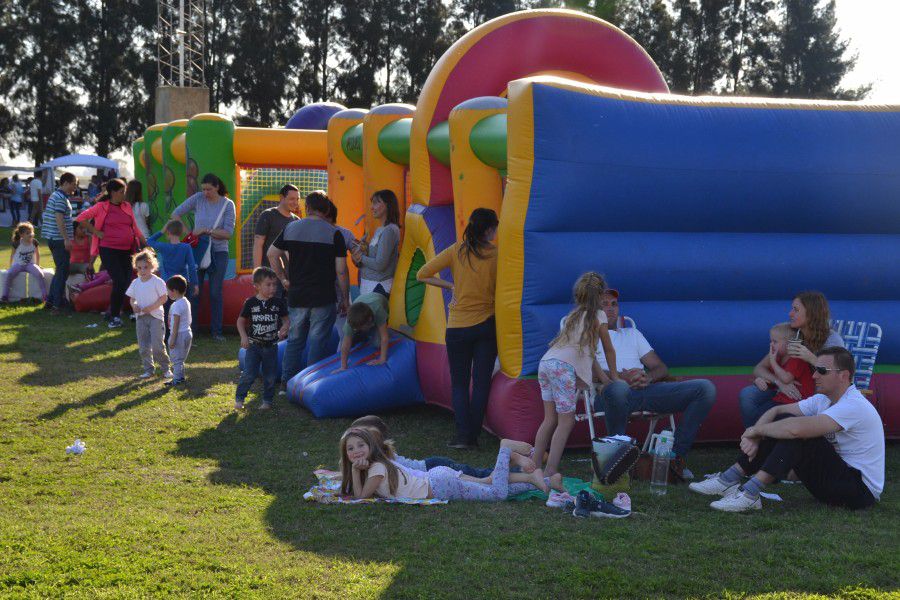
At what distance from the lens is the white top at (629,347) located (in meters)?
6.14

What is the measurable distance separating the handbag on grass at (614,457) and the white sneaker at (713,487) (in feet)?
1.26

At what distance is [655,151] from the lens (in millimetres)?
6363

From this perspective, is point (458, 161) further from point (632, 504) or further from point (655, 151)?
point (632, 504)

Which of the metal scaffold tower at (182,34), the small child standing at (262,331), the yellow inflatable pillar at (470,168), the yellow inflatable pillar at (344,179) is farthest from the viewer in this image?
the metal scaffold tower at (182,34)

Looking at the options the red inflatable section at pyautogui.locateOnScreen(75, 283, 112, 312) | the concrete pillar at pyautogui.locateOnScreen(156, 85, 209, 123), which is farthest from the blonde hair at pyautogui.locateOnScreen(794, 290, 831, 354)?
the concrete pillar at pyautogui.locateOnScreen(156, 85, 209, 123)

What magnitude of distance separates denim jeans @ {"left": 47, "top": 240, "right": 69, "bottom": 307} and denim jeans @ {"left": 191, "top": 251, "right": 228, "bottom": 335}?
8.75ft

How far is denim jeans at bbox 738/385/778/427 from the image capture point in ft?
19.4

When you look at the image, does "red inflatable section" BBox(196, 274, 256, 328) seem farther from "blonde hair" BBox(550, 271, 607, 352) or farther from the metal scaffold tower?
the metal scaffold tower

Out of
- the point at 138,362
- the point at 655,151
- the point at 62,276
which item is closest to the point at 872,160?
the point at 655,151

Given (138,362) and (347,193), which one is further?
(347,193)

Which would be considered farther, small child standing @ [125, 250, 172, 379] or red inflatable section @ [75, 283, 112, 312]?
red inflatable section @ [75, 283, 112, 312]

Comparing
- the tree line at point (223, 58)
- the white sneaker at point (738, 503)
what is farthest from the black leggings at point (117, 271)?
the tree line at point (223, 58)

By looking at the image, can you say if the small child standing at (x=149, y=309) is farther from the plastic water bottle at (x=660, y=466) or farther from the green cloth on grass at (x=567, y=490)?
the plastic water bottle at (x=660, y=466)

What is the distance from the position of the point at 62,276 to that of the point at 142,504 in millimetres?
8413
